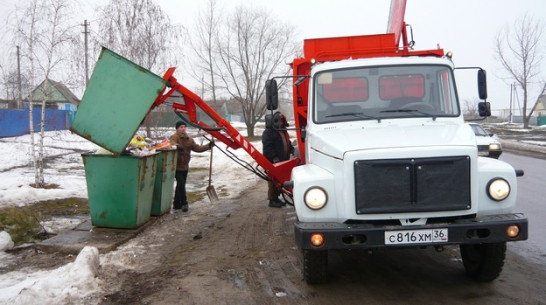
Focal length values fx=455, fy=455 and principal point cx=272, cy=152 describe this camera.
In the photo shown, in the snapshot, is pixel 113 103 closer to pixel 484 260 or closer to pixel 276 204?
pixel 276 204

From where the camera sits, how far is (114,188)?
281 inches

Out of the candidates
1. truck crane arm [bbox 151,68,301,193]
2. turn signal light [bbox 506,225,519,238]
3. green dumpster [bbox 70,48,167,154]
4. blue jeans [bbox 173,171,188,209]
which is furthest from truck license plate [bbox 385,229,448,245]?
blue jeans [bbox 173,171,188,209]

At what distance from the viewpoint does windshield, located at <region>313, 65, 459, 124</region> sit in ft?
17.3

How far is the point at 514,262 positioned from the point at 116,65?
5959 millimetres

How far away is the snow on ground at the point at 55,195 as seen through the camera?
14.4 feet

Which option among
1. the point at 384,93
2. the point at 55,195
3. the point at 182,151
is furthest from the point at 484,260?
the point at 55,195

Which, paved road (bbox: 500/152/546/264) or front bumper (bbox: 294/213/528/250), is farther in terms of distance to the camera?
paved road (bbox: 500/152/546/264)

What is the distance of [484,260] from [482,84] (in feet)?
7.60

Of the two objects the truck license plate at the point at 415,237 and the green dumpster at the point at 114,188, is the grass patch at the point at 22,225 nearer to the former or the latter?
the green dumpster at the point at 114,188

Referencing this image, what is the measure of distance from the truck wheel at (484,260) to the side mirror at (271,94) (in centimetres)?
280

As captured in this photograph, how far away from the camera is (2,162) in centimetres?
1722

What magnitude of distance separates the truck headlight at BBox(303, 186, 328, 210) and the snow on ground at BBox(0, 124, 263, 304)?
238 cm

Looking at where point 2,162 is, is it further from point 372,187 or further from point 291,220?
point 372,187

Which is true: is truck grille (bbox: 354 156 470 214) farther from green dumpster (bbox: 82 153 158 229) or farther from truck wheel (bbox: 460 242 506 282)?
green dumpster (bbox: 82 153 158 229)
